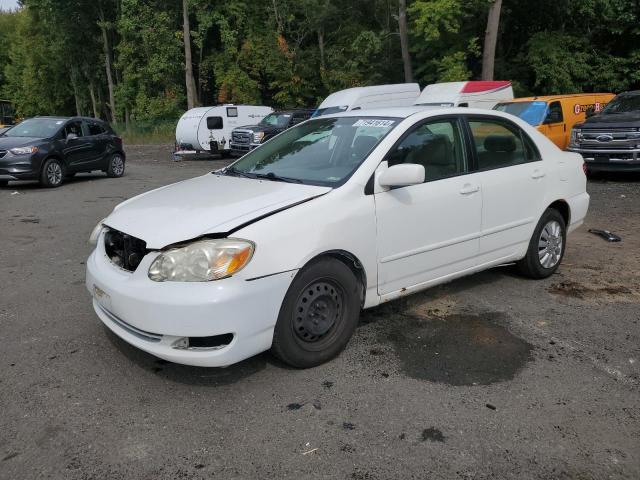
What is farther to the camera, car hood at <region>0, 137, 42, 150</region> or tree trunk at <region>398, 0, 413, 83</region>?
tree trunk at <region>398, 0, 413, 83</region>

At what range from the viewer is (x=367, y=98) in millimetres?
18125

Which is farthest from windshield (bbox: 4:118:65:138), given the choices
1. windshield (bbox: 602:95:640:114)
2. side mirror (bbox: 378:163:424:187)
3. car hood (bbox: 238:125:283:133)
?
windshield (bbox: 602:95:640:114)

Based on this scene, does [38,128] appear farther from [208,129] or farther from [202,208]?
[202,208]

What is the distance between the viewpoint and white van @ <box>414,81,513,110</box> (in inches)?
643

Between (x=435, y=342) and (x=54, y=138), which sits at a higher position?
(x=54, y=138)

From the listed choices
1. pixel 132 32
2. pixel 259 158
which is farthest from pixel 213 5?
pixel 259 158

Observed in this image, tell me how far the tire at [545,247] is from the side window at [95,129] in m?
12.3

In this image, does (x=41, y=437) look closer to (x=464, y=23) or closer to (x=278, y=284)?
(x=278, y=284)

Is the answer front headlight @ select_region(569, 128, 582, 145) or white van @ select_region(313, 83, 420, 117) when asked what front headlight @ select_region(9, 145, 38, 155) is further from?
front headlight @ select_region(569, 128, 582, 145)

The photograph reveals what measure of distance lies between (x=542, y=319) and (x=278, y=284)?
235 cm

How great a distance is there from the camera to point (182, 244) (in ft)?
11.0

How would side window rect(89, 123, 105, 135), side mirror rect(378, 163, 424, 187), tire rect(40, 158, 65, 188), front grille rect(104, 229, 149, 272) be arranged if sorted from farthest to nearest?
side window rect(89, 123, 105, 135) → tire rect(40, 158, 65, 188) → side mirror rect(378, 163, 424, 187) → front grille rect(104, 229, 149, 272)

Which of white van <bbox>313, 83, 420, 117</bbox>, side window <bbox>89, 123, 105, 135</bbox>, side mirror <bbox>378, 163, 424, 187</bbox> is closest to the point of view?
side mirror <bbox>378, 163, 424, 187</bbox>

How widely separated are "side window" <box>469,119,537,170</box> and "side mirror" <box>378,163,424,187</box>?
1.09 meters
